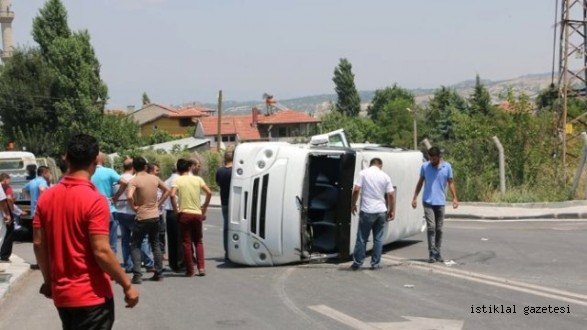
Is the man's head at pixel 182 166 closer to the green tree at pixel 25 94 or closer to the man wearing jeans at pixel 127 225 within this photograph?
the man wearing jeans at pixel 127 225

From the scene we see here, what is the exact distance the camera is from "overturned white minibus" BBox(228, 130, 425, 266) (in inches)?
477

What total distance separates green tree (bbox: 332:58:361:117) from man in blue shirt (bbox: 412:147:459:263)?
109m

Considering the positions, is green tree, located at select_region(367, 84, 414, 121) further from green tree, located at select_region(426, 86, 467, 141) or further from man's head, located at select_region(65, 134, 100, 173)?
man's head, located at select_region(65, 134, 100, 173)

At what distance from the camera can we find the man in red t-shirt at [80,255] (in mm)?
5062

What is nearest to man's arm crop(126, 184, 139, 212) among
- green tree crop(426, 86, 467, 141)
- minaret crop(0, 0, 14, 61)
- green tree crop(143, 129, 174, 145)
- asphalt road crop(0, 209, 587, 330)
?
asphalt road crop(0, 209, 587, 330)

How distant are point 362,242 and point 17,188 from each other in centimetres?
1237

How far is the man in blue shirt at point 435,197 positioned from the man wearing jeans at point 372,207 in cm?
72

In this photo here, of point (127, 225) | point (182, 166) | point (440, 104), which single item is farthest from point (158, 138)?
point (127, 225)

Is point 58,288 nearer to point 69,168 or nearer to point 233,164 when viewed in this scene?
point 69,168

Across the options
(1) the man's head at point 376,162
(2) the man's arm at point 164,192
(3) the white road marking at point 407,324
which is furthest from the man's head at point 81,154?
(1) the man's head at point 376,162

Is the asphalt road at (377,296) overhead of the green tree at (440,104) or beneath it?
beneath

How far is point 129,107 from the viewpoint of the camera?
114875 mm

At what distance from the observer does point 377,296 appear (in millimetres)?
9867

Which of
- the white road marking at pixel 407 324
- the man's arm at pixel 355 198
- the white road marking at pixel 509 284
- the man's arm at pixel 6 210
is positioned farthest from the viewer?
the man's arm at pixel 6 210
